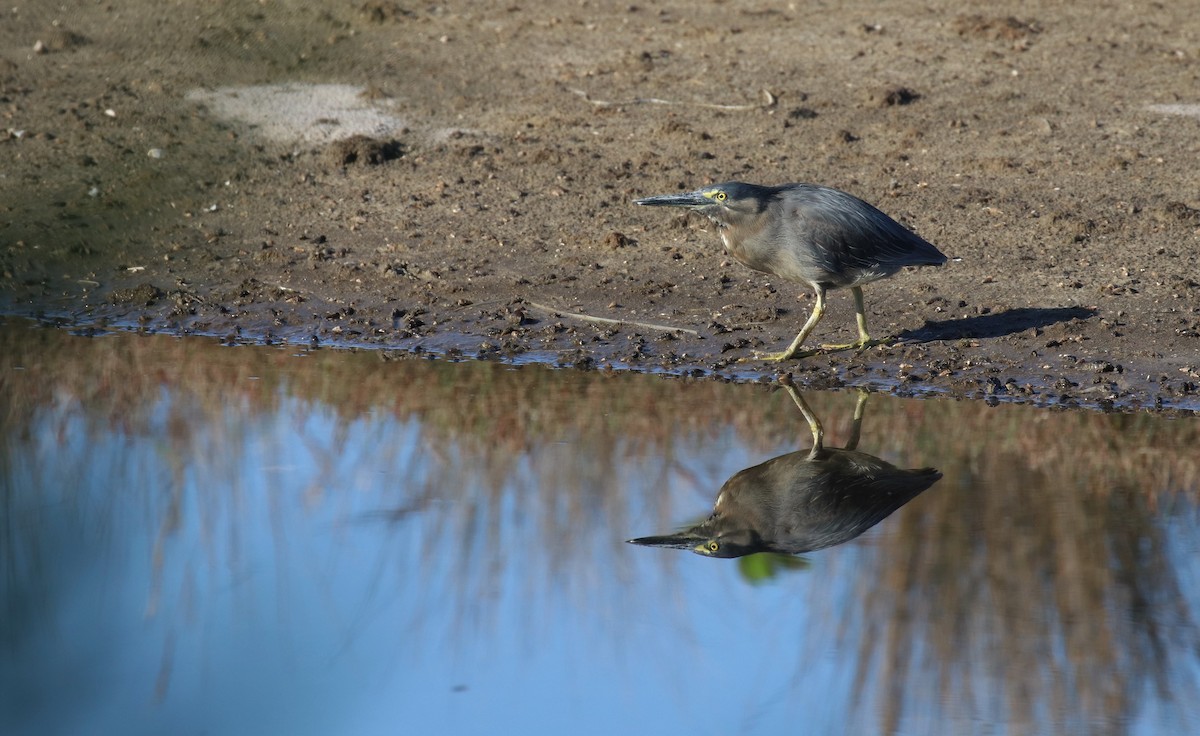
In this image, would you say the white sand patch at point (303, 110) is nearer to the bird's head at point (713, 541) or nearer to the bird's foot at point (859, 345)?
the bird's foot at point (859, 345)

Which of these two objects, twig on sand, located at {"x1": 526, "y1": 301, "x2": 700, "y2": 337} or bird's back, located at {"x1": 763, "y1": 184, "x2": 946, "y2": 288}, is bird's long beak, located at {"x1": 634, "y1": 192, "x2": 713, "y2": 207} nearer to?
bird's back, located at {"x1": 763, "y1": 184, "x2": 946, "y2": 288}

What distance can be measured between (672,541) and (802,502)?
0.55m

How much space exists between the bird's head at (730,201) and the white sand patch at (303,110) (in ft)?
10.7

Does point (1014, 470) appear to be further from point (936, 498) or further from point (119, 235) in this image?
point (119, 235)

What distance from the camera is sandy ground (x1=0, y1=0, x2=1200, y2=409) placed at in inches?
292

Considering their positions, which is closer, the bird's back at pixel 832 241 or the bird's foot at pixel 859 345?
the bird's back at pixel 832 241

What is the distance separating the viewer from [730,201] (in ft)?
22.5

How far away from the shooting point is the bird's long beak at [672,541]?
17.3 ft

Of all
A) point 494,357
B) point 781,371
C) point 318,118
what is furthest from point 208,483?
point 318,118

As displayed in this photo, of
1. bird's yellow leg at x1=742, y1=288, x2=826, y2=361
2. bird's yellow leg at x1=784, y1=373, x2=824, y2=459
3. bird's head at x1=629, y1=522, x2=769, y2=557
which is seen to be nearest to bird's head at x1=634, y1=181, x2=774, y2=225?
bird's yellow leg at x1=742, y1=288, x2=826, y2=361

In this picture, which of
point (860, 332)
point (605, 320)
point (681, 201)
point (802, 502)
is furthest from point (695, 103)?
point (802, 502)

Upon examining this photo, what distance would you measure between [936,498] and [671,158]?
13.7 ft

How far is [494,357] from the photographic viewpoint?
24.0ft

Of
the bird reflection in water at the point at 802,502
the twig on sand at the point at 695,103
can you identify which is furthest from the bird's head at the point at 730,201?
the twig on sand at the point at 695,103
